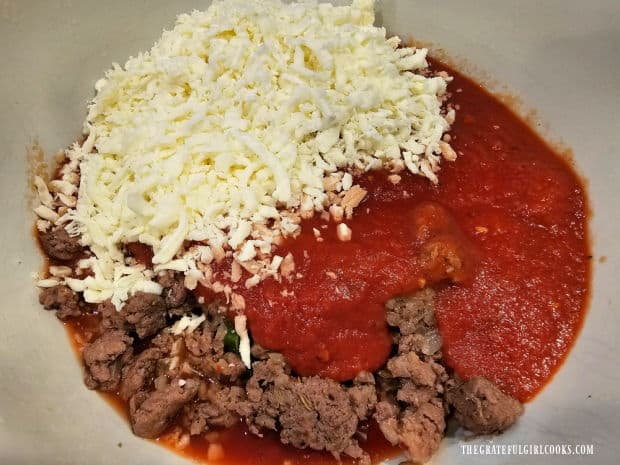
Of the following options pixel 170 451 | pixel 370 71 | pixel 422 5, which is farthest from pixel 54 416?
pixel 422 5

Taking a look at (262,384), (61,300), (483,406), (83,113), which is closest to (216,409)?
(262,384)

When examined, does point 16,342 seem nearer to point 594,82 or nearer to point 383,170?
point 383,170

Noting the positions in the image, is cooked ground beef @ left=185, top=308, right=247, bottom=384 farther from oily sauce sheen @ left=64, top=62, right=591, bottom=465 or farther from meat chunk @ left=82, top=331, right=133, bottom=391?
meat chunk @ left=82, top=331, right=133, bottom=391

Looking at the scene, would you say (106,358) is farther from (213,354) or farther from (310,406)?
(310,406)

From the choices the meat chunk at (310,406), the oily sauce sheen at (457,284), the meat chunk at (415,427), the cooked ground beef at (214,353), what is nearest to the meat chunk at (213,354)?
the cooked ground beef at (214,353)

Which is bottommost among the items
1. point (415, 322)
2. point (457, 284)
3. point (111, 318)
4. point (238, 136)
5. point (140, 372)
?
point (140, 372)
